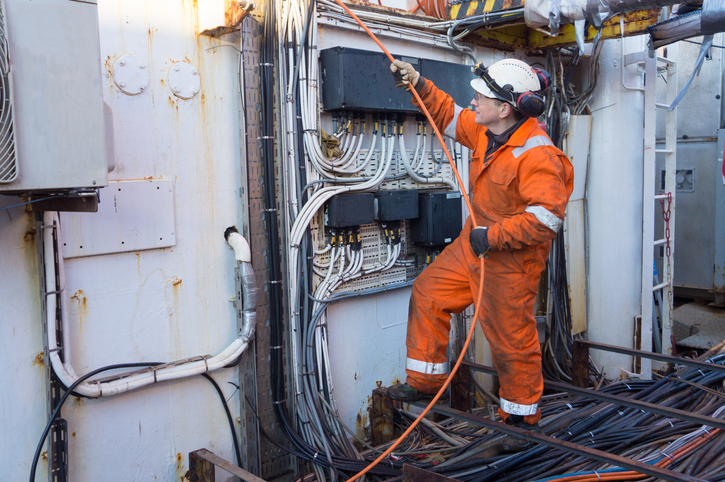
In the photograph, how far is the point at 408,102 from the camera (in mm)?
3535

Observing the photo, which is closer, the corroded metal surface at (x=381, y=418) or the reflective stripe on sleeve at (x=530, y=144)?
the reflective stripe on sleeve at (x=530, y=144)

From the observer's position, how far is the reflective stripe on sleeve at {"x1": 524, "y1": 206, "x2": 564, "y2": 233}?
2.54 meters

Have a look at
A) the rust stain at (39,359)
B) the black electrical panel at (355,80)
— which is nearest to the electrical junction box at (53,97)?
the rust stain at (39,359)

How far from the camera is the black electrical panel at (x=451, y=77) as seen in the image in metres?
3.66

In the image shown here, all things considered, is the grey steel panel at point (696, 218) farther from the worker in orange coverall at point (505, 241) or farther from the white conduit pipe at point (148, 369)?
the white conduit pipe at point (148, 369)

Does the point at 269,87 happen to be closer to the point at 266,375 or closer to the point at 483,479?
the point at 266,375

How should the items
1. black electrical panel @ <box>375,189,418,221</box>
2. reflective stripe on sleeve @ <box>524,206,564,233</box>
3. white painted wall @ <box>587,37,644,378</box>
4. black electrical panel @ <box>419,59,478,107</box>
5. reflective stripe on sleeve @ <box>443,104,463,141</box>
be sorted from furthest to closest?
white painted wall @ <box>587,37,644,378</box> < black electrical panel @ <box>419,59,478,107</box> < black electrical panel @ <box>375,189,418,221</box> < reflective stripe on sleeve @ <box>443,104,463,141</box> < reflective stripe on sleeve @ <box>524,206,564,233</box>

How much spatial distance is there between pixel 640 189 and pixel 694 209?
2453mm

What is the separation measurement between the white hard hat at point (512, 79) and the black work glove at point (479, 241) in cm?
64

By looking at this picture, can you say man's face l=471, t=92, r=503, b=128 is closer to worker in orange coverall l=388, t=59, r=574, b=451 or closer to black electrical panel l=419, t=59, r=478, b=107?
worker in orange coverall l=388, t=59, r=574, b=451

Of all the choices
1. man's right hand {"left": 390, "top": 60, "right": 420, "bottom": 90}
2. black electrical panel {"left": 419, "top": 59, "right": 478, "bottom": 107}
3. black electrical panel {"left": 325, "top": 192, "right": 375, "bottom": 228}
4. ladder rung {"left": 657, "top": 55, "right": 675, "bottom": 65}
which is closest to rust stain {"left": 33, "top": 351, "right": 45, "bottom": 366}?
black electrical panel {"left": 325, "top": 192, "right": 375, "bottom": 228}

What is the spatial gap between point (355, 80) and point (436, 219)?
3.38ft

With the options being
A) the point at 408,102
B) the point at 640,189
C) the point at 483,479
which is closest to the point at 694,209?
the point at 640,189

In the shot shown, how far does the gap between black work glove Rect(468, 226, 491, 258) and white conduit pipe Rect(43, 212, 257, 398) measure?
1.13 metres
